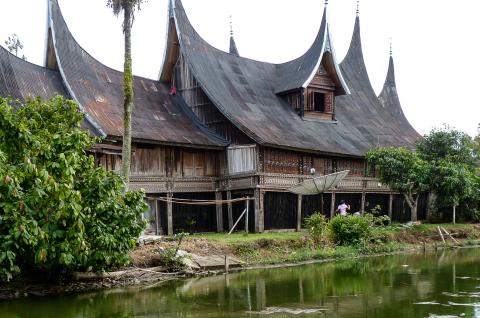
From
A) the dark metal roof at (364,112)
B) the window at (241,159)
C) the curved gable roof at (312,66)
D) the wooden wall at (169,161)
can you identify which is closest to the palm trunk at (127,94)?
the wooden wall at (169,161)

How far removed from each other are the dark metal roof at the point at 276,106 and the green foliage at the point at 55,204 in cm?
955

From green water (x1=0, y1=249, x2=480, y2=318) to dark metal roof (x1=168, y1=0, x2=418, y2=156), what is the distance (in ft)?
26.7

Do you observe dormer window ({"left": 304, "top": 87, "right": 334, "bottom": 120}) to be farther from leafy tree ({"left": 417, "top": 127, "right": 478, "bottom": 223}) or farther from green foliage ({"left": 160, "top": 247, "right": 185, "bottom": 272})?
green foliage ({"left": 160, "top": 247, "right": 185, "bottom": 272})

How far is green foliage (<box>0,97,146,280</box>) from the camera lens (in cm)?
1198

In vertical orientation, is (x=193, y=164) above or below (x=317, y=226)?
above

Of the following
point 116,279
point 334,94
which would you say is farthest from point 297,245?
point 334,94

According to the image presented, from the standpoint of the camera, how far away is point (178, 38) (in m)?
25.1

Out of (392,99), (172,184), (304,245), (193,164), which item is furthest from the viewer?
(392,99)

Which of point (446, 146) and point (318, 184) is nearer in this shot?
point (318, 184)

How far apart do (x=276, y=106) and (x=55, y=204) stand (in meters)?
16.3

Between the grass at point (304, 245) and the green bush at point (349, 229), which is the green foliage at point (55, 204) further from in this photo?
the green bush at point (349, 229)

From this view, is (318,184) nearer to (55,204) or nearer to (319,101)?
(319,101)

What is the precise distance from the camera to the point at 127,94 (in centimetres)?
1689

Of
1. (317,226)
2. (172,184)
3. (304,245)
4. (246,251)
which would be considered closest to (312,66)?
(172,184)
